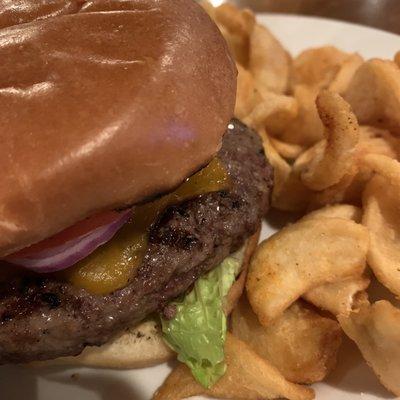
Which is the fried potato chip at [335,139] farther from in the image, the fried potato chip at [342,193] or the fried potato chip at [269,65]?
the fried potato chip at [269,65]

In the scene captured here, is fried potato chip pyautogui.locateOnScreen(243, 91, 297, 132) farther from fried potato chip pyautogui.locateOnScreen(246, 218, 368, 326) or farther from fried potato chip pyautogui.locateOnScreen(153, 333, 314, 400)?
fried potato chip pyautogui.locateOnScreen(153, 333, 314, 400)

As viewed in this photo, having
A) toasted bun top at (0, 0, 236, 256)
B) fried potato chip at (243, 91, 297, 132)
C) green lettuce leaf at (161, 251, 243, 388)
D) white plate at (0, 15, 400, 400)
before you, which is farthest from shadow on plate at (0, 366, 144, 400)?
fried potato chip at (243, 91, 297, 132)

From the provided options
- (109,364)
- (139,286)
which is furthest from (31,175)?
(109,364)

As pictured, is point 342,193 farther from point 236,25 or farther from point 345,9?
point 345,9

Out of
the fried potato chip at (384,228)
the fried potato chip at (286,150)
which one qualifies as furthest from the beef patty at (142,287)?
the fried potato chip at (286,150)

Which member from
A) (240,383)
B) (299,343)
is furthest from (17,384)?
(299,343)
